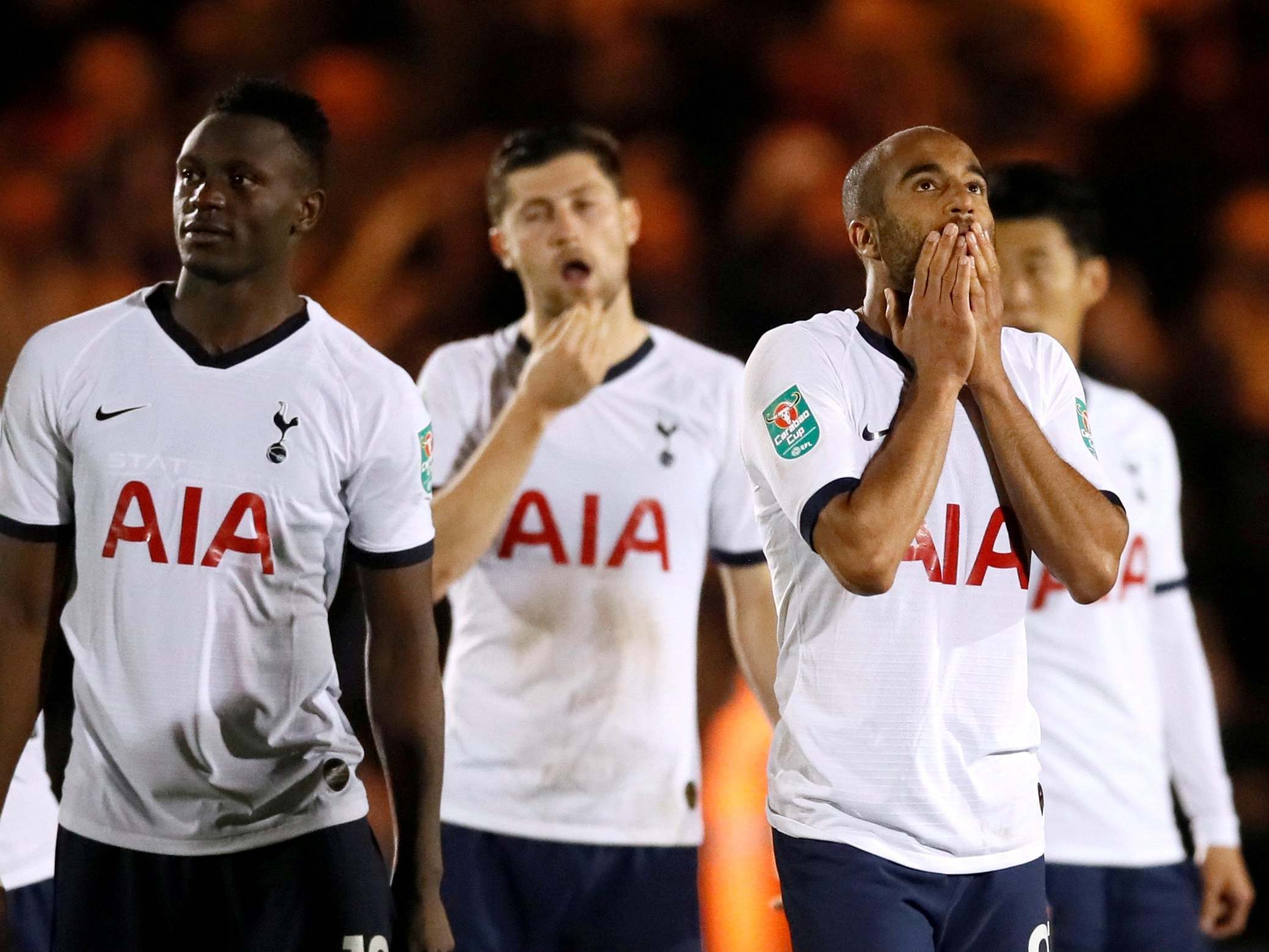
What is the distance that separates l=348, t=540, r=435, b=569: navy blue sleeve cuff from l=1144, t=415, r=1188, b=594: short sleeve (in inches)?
80.3

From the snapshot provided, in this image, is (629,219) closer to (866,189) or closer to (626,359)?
(626,359)

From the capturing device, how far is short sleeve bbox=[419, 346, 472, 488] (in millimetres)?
3713

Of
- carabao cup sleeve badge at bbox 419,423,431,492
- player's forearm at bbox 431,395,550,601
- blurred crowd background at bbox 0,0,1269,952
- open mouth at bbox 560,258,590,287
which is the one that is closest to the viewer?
carabao cup sleeve badge at bbox 419,423,431,492

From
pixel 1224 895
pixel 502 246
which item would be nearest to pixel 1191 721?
pixel 1224 895

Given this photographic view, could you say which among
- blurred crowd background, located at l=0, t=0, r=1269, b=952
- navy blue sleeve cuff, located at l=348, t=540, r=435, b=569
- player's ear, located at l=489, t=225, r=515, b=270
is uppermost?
blurred crowd background, located at l=0, t=0, r=1269, b=952

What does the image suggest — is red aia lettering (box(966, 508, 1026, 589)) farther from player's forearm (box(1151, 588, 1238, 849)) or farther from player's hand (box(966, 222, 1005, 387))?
player's forearm (box(1151, 588, 1238, 849))

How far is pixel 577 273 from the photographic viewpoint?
375cm

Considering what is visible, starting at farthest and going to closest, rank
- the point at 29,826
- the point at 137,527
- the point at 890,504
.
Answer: the point at 29,826 → the point at 137,527 → the point at 890,504

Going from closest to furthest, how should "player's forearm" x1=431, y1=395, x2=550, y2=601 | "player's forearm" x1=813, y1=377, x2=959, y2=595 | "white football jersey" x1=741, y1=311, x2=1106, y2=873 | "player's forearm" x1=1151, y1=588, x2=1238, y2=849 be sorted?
"player's forearm" x1=813, y1=377, x2=959, y2=595 < "white football jersey" x1=741, y1=311, x2=1106, y2=873 < "player's forearm" x1=431, y1=395, x2=550, y2=601 < "player's forearm" x1=1151, y1=588, x2=1238, y2=849

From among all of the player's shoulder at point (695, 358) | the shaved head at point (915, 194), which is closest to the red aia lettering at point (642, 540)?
the player's shoulder at point (695, 358)

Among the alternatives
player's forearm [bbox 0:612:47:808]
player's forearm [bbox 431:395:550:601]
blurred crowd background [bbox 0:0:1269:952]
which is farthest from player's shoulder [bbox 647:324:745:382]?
blurred crowd background [bbox 0:0:1269:952]

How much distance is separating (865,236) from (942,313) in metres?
0.23

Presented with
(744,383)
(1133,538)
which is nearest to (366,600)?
(744,383)

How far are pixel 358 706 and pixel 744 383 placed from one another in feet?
3.50
